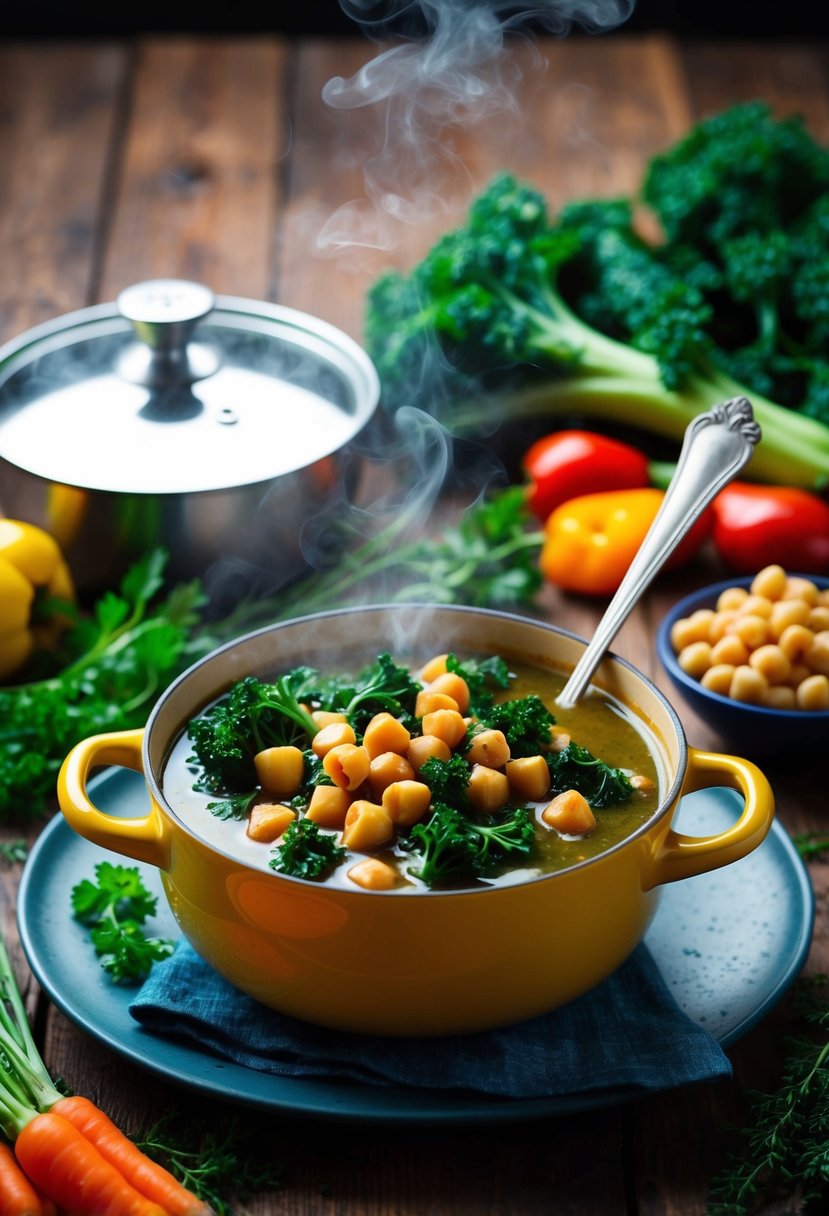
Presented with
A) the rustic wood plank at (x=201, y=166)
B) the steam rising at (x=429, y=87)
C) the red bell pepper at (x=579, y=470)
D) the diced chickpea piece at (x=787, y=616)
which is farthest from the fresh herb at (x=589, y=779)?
the rustic wood plank at (x=201, y=166)

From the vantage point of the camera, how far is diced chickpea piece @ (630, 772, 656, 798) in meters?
1.82

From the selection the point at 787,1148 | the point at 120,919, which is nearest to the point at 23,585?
the point at 120,919

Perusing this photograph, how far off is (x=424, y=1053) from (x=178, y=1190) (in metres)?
0.31

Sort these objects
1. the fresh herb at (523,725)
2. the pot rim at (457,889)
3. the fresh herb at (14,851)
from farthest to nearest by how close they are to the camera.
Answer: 1. the fresh herb at (14,851)
2. the fresh herb at (523,725)
3. the pot rim at (457,889)

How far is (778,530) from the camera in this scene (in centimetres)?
287

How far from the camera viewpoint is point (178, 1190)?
1.55m

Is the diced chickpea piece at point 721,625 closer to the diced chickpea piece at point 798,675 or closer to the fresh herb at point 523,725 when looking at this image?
the diced chickpea piece at point 798,675

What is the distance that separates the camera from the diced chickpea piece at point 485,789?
1.73 meters

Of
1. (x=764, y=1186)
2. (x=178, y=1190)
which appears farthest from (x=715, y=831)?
(x=178, y=1190)

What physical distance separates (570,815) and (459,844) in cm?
17

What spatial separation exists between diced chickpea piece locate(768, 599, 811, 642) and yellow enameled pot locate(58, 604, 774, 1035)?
2.15 feet

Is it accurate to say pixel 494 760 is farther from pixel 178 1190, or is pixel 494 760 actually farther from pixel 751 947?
pixel 178 1190

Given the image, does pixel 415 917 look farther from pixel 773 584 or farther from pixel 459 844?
pixel 773 584

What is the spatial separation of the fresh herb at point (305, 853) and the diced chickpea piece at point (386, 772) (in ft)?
0.37
